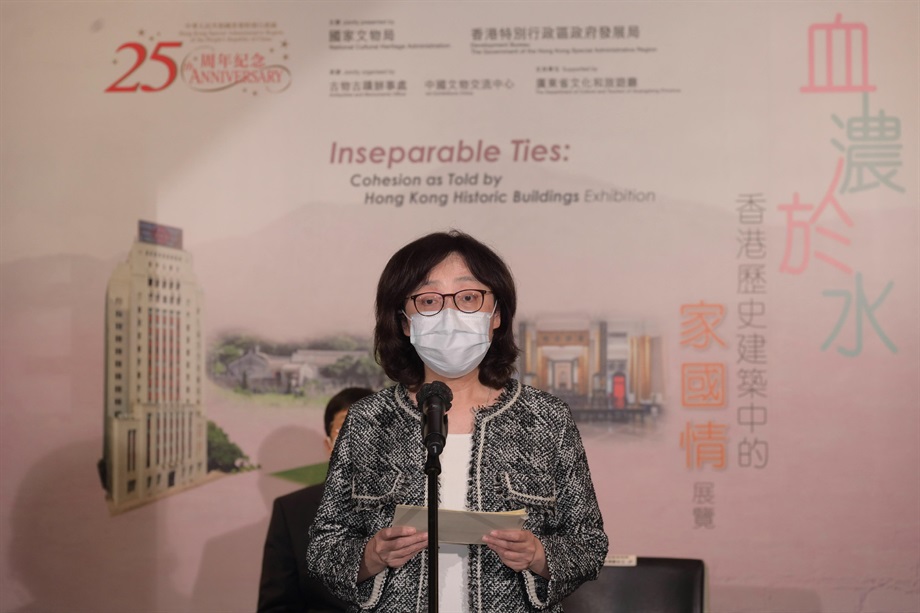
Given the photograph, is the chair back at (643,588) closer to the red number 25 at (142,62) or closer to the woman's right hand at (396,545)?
the woman's right hand at (396,545)

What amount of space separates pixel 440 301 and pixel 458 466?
334mm

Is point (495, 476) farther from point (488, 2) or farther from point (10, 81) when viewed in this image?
point (10, 81)

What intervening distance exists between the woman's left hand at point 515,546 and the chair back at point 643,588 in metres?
1.08

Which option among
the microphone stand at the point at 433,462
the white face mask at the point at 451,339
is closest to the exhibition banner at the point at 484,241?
the white face mask at the point at 451,339

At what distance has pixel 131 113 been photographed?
4.37 m

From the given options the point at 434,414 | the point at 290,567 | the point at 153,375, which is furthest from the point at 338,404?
the point at 434,414

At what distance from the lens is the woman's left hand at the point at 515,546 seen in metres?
1.80

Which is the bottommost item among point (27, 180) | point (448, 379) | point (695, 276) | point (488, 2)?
point (448, 379)

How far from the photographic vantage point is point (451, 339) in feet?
6.58

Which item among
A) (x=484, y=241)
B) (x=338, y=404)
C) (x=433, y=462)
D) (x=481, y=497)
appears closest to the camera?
(x=433, y=462)

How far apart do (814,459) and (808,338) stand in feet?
1.61

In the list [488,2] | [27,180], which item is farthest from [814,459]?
[27,180]

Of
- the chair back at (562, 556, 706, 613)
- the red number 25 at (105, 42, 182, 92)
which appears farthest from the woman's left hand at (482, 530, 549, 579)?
the red number 25 at (105, 42, 182, 92)

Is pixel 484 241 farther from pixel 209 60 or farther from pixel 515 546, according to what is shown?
pixel 515 546
